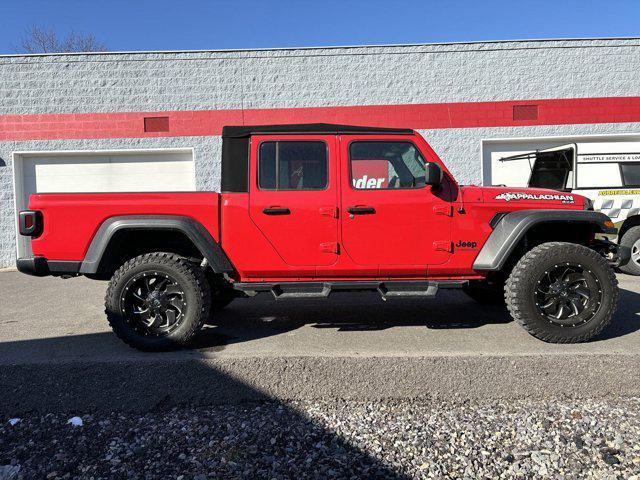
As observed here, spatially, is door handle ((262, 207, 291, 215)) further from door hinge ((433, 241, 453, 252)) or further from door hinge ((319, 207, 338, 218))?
door hinge ((433, 241, 453, 252))

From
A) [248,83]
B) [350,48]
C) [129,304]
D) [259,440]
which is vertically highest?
[350,48]

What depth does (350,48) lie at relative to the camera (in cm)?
1055

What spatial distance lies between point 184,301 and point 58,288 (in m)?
4.78

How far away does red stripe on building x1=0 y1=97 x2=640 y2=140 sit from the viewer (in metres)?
10.5

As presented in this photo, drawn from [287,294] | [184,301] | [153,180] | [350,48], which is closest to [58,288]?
[153,180]

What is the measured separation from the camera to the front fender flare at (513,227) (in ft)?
12.8

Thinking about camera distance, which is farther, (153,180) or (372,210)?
(153,180)

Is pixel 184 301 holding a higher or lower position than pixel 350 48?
lower

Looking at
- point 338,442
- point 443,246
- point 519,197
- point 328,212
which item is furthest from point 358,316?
point 338,442

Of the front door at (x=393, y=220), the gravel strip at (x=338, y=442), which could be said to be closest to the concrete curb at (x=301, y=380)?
the gravel strip at (x=338, y=442)

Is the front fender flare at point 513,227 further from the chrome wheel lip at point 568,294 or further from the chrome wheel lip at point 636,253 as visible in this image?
the chrome wheel lip at point 636,253

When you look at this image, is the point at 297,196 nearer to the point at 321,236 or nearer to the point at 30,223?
the point at 321,236

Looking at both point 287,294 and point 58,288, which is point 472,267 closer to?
point 287,294

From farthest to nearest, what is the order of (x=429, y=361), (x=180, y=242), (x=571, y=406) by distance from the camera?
1. (x=180, y=242)
2. (x=429, y=361)
3. (x=571, y=406)
